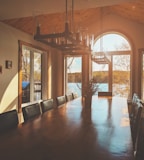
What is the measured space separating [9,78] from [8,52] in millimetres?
606

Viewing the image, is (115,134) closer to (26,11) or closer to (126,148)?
(126,148)

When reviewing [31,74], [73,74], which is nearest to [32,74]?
[31,74]

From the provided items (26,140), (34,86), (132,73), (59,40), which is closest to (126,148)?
(26,140)

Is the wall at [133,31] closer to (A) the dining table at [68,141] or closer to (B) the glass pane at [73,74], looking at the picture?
(B) the glass pane at [73,74]

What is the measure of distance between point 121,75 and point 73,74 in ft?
5.76

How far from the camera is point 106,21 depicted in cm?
659

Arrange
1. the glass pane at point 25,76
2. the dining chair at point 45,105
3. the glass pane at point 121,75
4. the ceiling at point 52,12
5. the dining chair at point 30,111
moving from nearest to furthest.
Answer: the dining chair at point 30,111
the ceiling at point 52,12
the dining chair at point 45,105
the glass pane at point 25,76
the glass pane at point 121,75

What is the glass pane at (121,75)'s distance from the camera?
658 cm

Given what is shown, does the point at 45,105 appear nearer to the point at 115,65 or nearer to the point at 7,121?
the point at 7,121

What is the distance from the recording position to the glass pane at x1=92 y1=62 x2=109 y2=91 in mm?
6793

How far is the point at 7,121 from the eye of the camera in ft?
6.97

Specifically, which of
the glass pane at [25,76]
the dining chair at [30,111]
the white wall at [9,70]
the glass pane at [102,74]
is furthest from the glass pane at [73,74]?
the dining chair at [30,111]

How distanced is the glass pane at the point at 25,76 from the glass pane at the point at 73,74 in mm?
2064

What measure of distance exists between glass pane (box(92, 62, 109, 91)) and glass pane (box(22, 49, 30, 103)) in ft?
8.43
